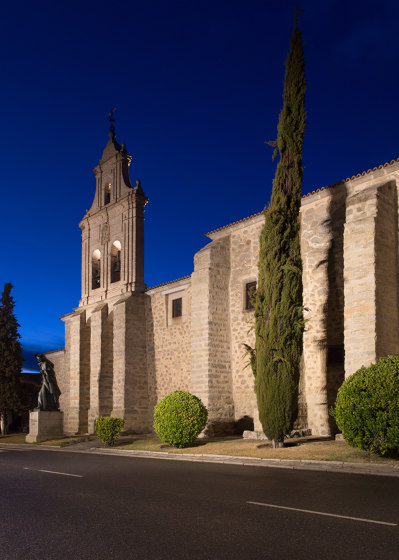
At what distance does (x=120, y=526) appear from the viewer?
507cm

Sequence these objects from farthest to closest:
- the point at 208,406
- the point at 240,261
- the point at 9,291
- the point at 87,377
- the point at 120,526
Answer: the point at 9,291 < the point at 87,377 < the point at 240,261 < the point at 208,406 < the point at 120,526

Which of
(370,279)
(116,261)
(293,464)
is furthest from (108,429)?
(116,261)

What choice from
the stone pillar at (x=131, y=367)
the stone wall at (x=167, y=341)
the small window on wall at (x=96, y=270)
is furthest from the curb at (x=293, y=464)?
the small window on wall at (x=96, y=270)

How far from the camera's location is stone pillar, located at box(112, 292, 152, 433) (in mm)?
22766

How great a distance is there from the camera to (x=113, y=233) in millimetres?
27062

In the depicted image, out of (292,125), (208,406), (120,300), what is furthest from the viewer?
(120,300)

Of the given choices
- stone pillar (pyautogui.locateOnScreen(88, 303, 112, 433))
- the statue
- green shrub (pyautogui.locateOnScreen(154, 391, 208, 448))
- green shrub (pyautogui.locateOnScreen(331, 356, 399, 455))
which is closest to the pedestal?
the statue

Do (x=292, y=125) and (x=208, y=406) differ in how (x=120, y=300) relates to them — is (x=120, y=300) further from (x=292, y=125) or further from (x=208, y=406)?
(x=292, y=125)

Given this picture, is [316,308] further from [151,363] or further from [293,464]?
[151,363]

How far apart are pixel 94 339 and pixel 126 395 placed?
390 cm

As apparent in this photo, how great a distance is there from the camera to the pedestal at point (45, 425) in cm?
2242

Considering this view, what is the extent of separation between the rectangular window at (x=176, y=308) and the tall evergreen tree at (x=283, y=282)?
344 inches

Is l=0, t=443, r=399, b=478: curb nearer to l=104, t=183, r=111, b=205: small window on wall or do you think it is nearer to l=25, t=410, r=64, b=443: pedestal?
l=25, t=410, r=64, b=443: pedestal

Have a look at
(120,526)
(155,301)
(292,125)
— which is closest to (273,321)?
(292,125)
